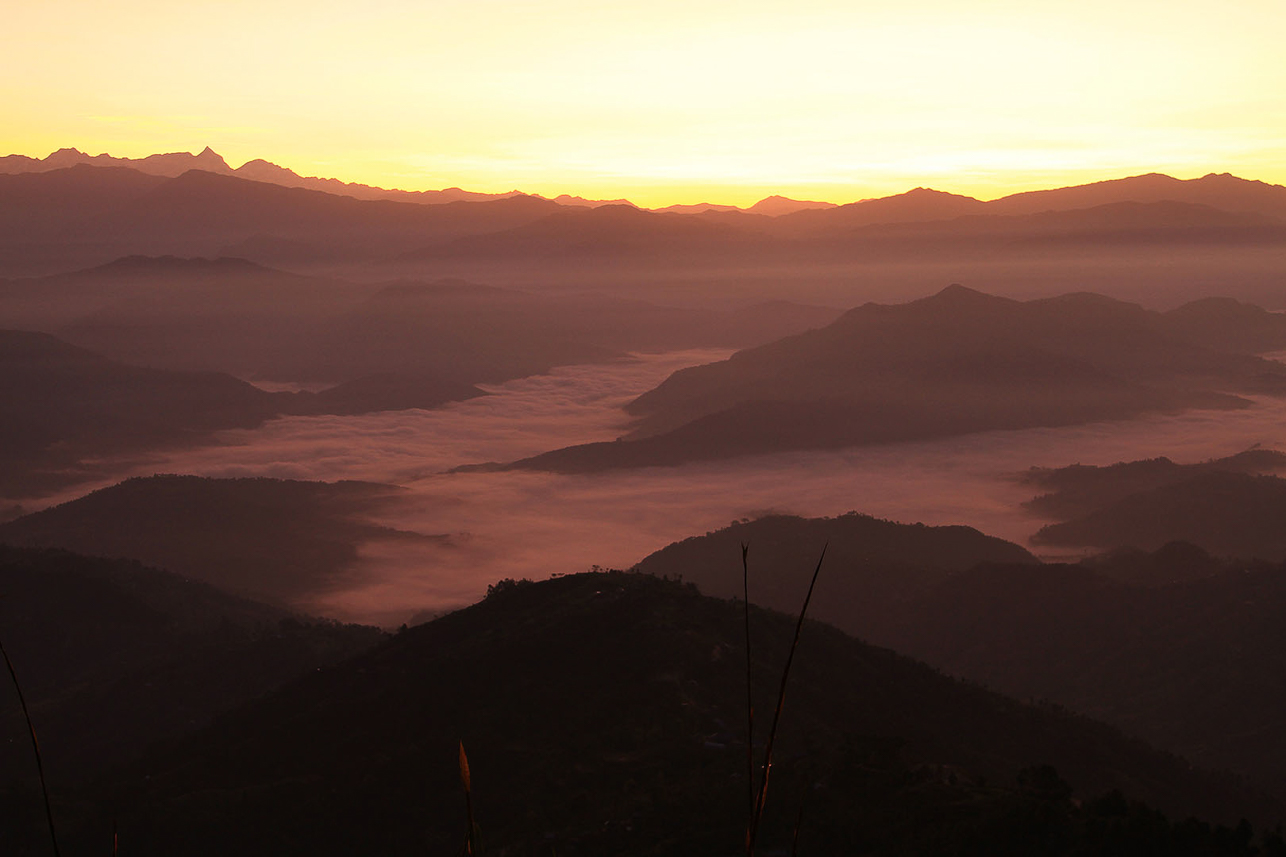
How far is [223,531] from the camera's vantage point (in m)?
134

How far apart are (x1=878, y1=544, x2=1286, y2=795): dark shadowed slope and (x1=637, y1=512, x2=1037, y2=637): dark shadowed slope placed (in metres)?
3.93

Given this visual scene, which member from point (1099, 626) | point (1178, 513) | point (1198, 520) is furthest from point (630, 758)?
point (1178, 513)

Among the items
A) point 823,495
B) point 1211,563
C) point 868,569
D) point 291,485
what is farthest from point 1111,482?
point 291,485

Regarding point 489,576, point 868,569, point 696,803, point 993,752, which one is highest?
point 696,803

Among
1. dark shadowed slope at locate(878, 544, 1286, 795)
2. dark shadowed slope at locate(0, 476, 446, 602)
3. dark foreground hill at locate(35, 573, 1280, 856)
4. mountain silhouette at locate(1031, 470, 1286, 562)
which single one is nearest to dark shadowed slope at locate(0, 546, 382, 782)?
dark foreground hill at locate(35, 573, 1280, 856)

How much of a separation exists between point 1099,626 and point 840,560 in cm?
2502

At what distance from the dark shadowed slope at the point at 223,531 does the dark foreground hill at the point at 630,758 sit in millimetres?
71874

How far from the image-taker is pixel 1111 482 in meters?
160

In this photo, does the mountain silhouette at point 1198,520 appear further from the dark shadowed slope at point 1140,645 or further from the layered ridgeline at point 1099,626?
the dark shadowed slope at point 1140,645

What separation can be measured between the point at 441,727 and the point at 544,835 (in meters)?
11.1

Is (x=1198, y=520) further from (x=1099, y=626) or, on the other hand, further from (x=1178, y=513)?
(x=1099, y=626)

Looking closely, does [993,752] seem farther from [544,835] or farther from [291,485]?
[291,485]

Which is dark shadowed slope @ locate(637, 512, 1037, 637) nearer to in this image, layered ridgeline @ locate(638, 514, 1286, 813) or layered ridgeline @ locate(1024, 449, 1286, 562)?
layered ridgeline @ locate(638, 514, 1286, 813)

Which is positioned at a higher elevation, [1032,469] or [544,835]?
[544,835]
